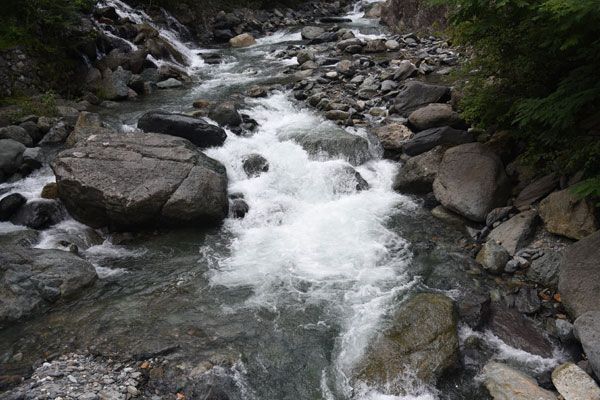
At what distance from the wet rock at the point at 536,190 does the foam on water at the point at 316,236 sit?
2314mm

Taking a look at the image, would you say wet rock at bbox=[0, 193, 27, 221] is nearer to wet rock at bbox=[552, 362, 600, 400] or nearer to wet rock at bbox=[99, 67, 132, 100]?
wet rock at bbox=[99, 67, 132, 100]

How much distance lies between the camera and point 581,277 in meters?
6.13

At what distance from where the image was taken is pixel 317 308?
6723 millimetres

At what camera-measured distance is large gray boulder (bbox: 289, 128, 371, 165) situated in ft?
36.4

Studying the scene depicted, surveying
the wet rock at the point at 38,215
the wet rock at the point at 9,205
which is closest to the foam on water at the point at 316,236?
the wet rock at the point at 38,215

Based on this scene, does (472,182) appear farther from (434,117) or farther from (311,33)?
(311,33)

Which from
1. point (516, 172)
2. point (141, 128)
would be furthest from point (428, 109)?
point (141, 128)

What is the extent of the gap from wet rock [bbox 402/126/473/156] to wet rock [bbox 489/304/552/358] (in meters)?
4.81

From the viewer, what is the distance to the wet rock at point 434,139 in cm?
1022

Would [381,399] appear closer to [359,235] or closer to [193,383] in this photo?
[193,383]

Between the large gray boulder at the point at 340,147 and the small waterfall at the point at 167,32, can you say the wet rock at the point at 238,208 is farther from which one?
the small waterfall at the point at 167,32

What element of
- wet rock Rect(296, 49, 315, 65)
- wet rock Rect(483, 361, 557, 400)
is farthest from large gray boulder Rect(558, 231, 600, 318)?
wet rock Rect(296, 49, 315, 65)

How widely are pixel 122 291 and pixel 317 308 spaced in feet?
10.7

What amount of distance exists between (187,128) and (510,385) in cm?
927
